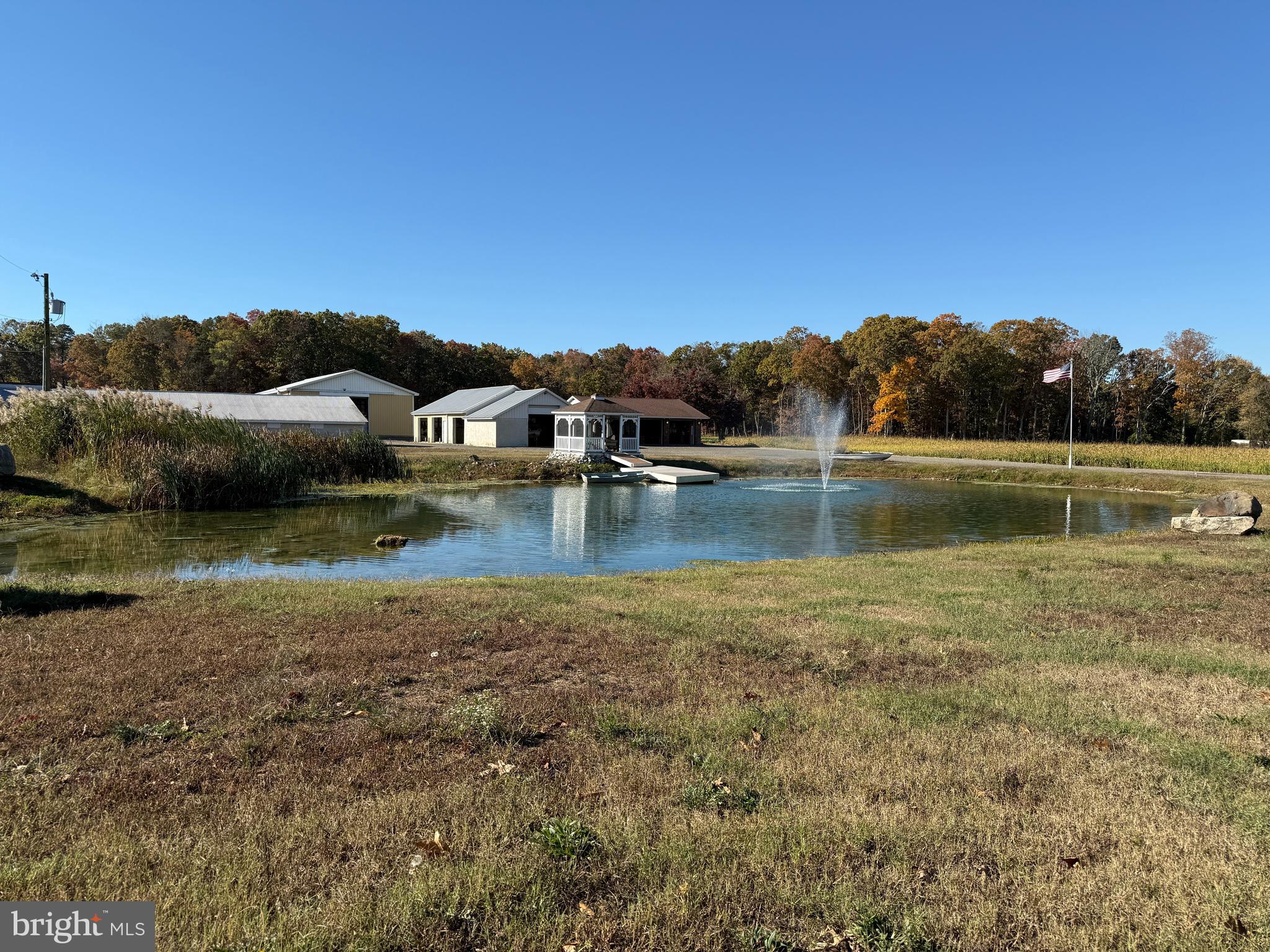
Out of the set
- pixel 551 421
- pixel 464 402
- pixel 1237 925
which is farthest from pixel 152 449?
pixel 464 402

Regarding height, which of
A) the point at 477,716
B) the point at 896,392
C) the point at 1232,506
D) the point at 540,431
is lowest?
the point at 477,716

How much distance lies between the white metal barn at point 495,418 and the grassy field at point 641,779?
4363 centimetres

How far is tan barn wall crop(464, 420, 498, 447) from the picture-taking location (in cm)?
5100

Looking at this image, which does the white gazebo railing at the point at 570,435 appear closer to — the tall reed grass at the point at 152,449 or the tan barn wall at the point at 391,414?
the tall reed grass at the point at 152,449

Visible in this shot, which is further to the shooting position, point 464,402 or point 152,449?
point 464,402

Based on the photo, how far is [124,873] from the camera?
3193mm

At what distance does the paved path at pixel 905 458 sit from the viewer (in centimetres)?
3444

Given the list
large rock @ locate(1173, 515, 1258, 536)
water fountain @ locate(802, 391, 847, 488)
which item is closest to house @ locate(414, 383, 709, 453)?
water fountain @ locate(802, 391, 847, 488)

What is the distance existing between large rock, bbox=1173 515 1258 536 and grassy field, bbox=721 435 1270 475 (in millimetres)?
23737

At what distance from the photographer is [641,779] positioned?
13.8ft

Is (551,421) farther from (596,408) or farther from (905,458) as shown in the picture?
(905,458)

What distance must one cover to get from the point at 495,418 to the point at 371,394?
1235 centimetres

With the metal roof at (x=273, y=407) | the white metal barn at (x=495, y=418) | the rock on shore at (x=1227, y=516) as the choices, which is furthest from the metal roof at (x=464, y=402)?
the rock on shore at (x=1227, y=516)

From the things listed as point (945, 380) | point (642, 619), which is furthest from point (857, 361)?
point (642, 619)
